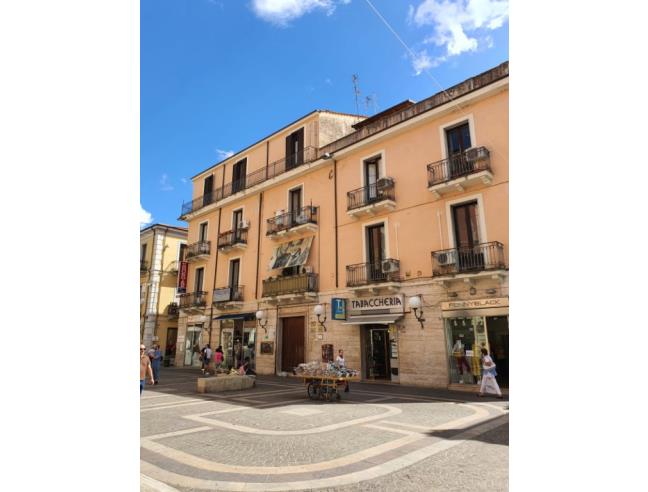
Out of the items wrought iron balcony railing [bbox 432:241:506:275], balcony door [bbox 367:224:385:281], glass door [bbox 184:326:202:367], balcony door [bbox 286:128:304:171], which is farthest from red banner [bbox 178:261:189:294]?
wrought iron balcony railing [bbox 432:241:506:275]

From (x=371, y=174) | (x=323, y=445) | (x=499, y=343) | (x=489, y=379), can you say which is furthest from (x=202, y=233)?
(x=323, y=445)

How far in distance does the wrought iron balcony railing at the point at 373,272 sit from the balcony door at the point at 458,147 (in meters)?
3.92

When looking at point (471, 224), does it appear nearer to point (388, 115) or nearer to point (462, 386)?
point (462, 386)

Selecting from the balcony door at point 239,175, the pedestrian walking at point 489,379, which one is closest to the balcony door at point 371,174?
the pedestrian walking at point 489,379

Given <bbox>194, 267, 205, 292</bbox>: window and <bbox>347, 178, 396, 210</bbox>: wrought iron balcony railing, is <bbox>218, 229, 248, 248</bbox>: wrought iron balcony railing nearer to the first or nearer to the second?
<bbox>194, 267, 205, 292</bbox>: window

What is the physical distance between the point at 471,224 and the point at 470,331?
3.65 meters

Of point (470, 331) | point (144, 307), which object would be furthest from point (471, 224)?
point (144, 307)

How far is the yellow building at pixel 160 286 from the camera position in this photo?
28.0 meters

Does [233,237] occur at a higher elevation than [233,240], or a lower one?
higher

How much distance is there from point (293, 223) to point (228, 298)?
602 cm

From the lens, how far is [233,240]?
72.2 feet

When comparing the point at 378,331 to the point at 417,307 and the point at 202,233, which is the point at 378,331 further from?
the point at 202,233

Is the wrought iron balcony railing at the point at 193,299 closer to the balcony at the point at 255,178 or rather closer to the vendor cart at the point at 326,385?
the balcony at the point at 255,178
